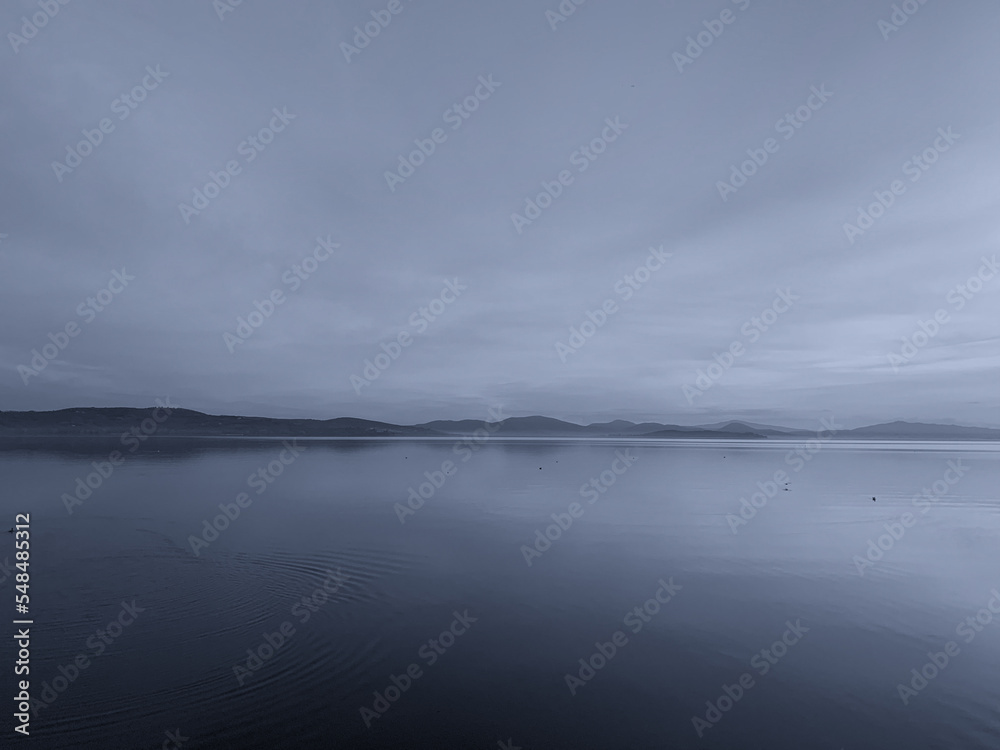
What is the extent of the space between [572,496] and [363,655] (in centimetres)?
2687

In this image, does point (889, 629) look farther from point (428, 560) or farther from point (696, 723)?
point (428, 560)

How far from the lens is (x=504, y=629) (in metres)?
13.1

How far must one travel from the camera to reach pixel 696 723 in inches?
364

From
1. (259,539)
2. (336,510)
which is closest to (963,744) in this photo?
(259,539)
